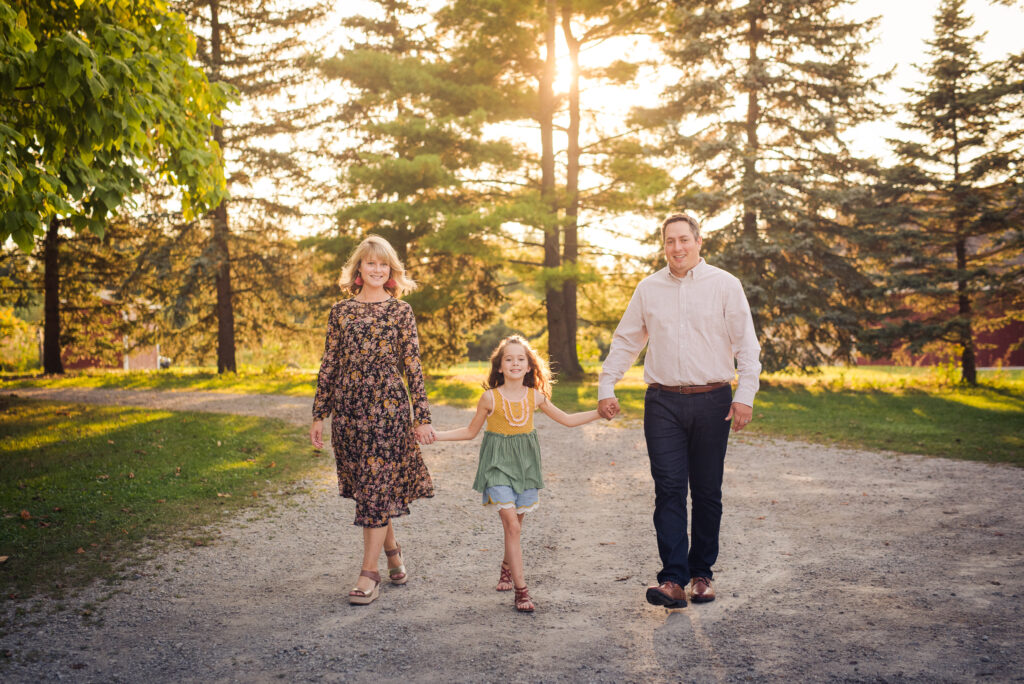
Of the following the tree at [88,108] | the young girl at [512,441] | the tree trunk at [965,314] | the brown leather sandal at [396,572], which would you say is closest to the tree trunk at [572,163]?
the tree trunk at [965,314]

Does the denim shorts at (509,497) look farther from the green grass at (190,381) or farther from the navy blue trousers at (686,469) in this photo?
the green grass at (190,381)

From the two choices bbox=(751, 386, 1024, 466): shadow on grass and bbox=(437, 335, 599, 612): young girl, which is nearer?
bbox=(437, 335, 599, 612): young girl

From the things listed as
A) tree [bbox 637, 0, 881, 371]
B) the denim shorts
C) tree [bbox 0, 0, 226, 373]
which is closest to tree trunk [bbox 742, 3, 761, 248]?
tree [bbox 637, 0, 881, 371]

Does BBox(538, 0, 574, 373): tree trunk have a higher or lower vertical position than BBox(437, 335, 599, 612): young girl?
higher

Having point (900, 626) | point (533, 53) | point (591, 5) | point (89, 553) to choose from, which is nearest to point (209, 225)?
point (533, 53)

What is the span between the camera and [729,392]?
439 centimetres

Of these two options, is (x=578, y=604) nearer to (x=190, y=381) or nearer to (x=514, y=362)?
(x=514, y=362)

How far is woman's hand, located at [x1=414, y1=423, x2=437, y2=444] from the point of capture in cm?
445

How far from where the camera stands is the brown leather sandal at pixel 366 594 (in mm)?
4469

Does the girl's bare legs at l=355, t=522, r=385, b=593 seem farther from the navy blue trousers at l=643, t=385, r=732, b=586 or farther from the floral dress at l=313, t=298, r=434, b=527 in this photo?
the navy blue trousers at l=643, t=385, r=732, b=586

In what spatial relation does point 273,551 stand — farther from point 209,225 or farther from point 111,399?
point 209,225

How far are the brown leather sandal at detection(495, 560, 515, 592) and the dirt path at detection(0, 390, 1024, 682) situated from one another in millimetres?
77

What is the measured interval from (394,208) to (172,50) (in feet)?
33.1

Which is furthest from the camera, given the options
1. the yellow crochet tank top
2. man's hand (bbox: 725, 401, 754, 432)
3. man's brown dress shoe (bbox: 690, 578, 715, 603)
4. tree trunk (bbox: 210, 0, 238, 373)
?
tree trunk (bbox: 210, 0, 238, 373)
